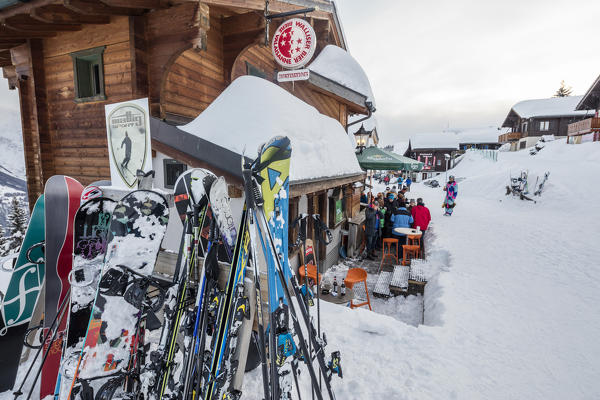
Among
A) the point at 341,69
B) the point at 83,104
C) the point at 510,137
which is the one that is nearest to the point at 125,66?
the point at 83,104

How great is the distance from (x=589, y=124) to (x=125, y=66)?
1332 inches

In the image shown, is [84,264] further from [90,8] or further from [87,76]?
[87,76]

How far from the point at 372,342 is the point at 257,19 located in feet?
18.7

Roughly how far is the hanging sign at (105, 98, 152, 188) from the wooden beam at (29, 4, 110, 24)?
2583 millimetres

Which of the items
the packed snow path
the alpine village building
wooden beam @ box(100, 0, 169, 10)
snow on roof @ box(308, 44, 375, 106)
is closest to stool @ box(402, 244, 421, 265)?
the packed snow path

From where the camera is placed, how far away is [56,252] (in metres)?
2.46

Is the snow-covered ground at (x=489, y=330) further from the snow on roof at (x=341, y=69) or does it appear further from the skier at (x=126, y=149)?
the snow on roof at (x=341, y=69)

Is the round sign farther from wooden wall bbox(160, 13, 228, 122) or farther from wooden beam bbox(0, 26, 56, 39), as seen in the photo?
wooden beam bbox(0, 26, 56, 39)

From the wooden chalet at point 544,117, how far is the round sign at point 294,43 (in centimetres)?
4189

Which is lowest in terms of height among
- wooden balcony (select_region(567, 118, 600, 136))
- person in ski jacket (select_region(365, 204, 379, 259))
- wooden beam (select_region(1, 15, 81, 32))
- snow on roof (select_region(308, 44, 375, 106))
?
person in ski jacket (select_region(365, 204, 379, 259))

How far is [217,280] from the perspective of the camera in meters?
2.25

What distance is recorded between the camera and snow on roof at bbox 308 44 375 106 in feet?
23.5

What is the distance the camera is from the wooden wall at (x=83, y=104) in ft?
14.4

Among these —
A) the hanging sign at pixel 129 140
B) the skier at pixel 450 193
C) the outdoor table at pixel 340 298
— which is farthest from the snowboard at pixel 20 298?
the skier at pixel 450 193
